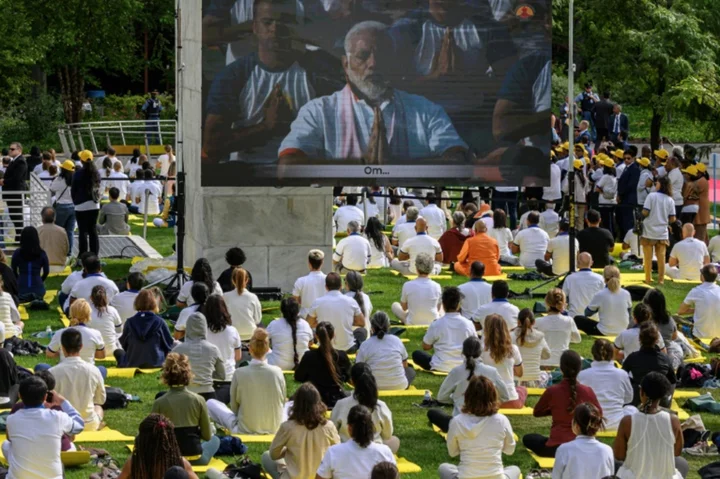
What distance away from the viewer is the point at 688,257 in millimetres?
23406

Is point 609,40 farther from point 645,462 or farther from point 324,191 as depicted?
point 645,462

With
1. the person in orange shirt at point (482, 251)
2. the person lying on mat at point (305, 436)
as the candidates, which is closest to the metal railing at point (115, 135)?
the person in orange shirt at point (482, 251)

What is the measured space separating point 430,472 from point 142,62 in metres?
36.4

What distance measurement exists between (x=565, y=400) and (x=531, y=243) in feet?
38.2

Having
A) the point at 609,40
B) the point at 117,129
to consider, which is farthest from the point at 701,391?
the point at 117,129

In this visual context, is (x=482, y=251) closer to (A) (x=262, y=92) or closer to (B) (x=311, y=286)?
(A) (x=262, y=92)

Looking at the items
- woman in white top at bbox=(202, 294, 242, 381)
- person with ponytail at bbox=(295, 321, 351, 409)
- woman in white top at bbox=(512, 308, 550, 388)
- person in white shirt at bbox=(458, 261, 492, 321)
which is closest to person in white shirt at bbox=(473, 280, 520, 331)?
woman in white top at bbox=(512, 308, 550, 388)

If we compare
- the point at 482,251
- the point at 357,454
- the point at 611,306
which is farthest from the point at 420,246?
the point at 357,454

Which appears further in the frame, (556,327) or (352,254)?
(352,254)

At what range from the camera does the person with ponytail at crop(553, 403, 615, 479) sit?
37.1ft

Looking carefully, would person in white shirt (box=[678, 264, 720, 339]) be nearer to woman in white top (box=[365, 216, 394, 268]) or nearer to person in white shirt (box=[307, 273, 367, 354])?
person in white shirt (box=[307, 273, 367, 354])

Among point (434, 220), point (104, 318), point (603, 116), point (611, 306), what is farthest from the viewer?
point (603, 116)

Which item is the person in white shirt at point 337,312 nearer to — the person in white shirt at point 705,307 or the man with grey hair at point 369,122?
the person in white shirt at point 705,307

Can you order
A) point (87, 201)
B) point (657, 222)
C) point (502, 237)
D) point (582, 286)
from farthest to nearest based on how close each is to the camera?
point (502, 237) < point (87, 201) < point (657, 222) < point (582, 286)
